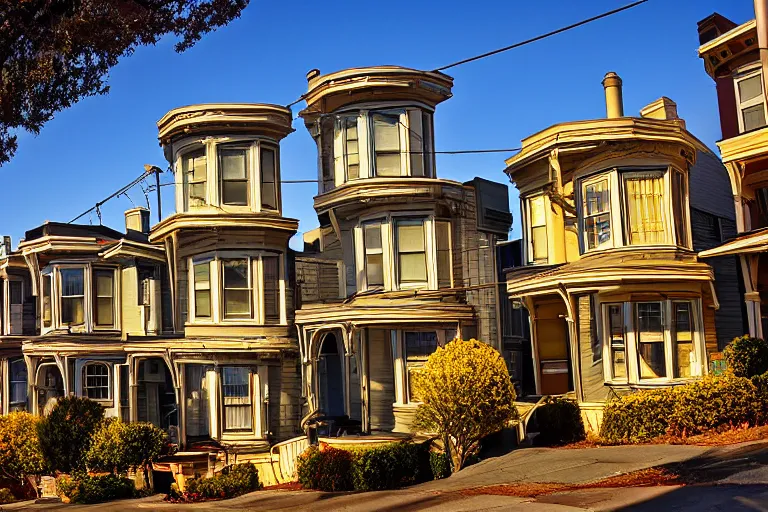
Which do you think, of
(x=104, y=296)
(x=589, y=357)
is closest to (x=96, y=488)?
(x=104, y=296)

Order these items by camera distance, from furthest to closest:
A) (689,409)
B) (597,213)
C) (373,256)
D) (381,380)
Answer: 1. (373,256)
2. (381,380)
3. (597,213)
4. (689,409)

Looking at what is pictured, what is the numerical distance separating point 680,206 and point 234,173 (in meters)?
13.9

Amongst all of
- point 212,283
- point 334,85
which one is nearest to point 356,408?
point 212,283

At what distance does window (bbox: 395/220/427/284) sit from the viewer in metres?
28.3

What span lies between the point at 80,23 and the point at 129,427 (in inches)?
563

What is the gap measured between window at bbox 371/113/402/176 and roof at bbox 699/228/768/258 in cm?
972

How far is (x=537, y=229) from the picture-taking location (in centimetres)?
2727

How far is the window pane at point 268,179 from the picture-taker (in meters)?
30.5

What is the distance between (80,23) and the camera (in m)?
17.1

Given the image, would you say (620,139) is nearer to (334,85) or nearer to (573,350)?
(573,350)

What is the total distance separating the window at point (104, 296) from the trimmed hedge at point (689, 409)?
64.5 feet

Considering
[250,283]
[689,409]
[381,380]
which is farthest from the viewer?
[250,283]

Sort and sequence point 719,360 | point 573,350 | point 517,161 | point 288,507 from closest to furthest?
1. point 288,507
2. point 719,360
3. point 573,350
4. point 517,161

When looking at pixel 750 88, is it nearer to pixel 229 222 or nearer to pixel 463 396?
pixel 463 396
